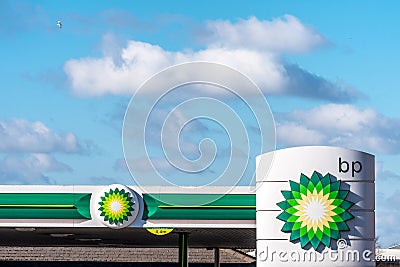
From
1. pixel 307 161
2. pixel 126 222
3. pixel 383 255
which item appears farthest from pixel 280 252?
pixel 383 255

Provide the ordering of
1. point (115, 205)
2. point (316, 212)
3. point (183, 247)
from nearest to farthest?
point (316, 212), point (115, 205), point (183, 247)

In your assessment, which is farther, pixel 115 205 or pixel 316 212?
pixel 115 205

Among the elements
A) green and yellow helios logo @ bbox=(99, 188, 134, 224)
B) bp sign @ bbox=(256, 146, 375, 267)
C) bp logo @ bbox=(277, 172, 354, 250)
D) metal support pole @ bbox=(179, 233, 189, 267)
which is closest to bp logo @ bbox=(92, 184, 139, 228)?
green and yellow helios logo @ bbox=(99, 188, 134, 224)

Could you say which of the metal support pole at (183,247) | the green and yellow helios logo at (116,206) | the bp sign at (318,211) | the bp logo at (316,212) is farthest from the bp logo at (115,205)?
the bp logo at (316,212)

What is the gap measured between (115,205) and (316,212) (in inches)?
341

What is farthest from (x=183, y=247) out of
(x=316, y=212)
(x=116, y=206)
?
(x=316, y=212)

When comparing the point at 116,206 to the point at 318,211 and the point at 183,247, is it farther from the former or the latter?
the point at 318,211

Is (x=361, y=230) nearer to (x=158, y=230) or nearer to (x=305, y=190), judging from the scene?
(x=305, y=190)

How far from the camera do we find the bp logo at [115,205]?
44.3 meters

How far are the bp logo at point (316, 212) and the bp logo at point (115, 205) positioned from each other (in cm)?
693

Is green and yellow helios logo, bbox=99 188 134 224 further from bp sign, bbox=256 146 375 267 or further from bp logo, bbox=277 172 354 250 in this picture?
bp logo, bbox=277 172 354 250

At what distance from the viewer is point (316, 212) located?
136ft

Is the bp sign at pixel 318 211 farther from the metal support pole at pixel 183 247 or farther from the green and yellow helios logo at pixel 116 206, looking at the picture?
the metal support pole at pixel 183 247

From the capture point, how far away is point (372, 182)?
4203cm
